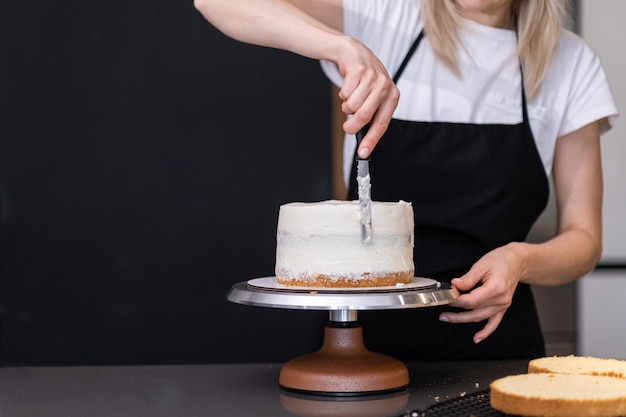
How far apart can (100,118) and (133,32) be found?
27cm

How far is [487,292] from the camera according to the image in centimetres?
144

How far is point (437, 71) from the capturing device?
73.2 inches

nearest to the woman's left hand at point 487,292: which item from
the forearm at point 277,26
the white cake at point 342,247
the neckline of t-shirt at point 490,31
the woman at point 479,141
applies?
the white cake at point 342,247

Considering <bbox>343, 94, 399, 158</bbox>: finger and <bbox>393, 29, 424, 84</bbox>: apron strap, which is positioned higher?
<bbox>393, 29, 424, 84</bbox>: apron strap

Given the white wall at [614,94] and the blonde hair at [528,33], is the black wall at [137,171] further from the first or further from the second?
the blonde hair at [528,33]

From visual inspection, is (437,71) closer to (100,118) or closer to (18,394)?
(18,394)

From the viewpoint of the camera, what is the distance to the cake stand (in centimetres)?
121

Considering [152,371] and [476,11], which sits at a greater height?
[476,11]

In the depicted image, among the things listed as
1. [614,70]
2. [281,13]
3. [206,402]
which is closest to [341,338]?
[206,402]

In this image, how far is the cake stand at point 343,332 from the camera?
121 centimetres

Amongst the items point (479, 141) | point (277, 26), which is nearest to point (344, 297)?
point (277, 26)

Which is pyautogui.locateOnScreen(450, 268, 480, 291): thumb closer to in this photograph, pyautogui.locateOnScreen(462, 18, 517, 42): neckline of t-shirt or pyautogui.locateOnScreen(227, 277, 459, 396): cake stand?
pyautogui.locateOnScreen(227, 277, 459, 396): cake stand

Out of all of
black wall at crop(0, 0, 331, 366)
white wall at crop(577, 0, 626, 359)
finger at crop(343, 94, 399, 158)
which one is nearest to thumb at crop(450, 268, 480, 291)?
finger at crop(343, 94, 399, 158)

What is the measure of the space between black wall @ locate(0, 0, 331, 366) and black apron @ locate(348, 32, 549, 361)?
34.7 inches
